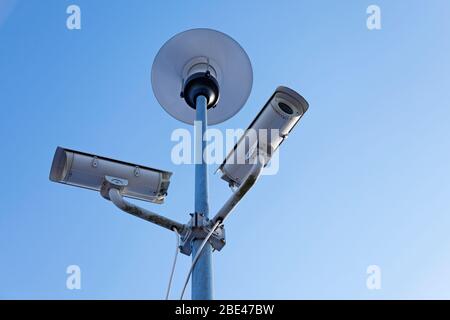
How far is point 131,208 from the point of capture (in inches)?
114

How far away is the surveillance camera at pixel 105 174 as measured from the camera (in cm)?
323

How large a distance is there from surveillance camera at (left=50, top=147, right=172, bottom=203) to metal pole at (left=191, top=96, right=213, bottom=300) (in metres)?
0.29

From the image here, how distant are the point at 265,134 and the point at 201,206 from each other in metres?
0.65

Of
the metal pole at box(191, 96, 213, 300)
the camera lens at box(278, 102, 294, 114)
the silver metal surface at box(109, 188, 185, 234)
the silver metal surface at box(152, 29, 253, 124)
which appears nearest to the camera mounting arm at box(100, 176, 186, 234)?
the silver metal surface at box(109, 188, 185, 234)

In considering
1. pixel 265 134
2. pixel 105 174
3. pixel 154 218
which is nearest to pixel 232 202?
→ pixel 154 218

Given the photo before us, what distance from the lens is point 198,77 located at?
3.57 metres

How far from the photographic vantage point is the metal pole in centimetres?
258

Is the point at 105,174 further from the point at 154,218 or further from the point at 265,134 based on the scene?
the point at 265,134

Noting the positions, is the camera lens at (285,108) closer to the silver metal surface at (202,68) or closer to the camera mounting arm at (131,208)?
the silver metal surface at (202,68)
